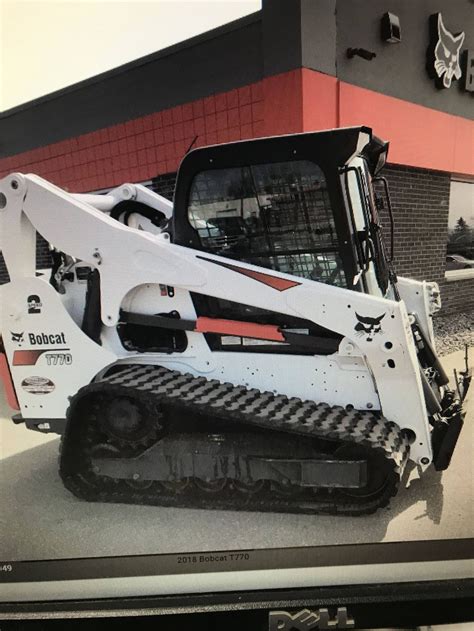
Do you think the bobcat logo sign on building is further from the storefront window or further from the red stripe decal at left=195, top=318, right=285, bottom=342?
the red stripe decal at left=195, top=318, right=285, bottom=342

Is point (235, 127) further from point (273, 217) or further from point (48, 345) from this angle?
point (48, 345)

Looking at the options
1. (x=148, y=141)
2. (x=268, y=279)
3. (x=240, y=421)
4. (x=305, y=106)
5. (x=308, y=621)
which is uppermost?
(x=305, y=106)

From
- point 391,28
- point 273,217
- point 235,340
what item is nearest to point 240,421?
point 235,340

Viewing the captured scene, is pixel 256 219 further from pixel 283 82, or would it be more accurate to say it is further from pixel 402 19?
pixel 402 19

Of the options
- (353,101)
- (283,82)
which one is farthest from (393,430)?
(283,82)

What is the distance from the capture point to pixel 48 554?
1397 mm

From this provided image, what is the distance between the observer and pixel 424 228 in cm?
165

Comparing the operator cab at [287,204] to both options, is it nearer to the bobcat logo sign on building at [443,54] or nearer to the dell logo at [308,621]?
the bobcat logo sign on building at [443,54]

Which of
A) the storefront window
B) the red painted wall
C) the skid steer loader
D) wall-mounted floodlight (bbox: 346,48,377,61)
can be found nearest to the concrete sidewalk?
the skid steer loader

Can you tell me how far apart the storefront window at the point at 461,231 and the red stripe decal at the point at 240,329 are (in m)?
0.67

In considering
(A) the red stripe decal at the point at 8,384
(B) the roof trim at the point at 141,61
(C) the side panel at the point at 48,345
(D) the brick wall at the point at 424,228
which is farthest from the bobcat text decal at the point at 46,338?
(D) the brick wall at the point at 424,228

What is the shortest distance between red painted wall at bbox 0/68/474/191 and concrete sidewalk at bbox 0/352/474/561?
103 centimetres

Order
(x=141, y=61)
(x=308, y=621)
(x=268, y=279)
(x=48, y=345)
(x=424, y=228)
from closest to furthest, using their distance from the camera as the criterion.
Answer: (x=308, y=621)
(x=141, y=61)
(x=424, y=228)
(x=268, y=279)
(x=48, y=345)

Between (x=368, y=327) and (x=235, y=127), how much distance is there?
2.93 ft
